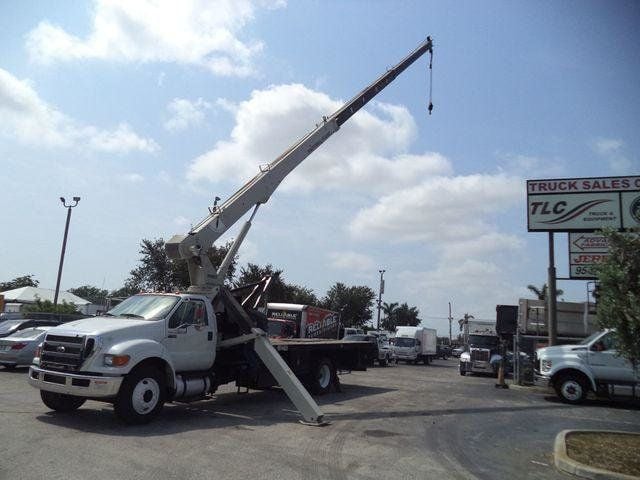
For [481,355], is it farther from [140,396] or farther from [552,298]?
[140,396]

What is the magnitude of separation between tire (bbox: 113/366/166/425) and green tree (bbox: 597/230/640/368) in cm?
744

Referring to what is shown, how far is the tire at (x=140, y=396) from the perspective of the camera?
27.9ft

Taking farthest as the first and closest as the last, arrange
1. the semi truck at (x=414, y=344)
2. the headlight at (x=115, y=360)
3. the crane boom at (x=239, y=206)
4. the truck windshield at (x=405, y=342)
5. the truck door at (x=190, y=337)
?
the truck windshield at (x=405, y=342)
the semi truck at (x=414, y=344)
the crane boom at (x=239, y=206)
the truck door at (x=190, y=337)
the headlight at (x=115, y=360)

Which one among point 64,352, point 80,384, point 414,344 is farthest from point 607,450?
point 414,344

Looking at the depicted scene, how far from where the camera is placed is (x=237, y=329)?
1212 cm

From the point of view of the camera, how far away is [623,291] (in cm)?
773

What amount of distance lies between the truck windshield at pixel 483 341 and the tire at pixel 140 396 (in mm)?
21360

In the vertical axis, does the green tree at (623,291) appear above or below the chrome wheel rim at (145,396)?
above

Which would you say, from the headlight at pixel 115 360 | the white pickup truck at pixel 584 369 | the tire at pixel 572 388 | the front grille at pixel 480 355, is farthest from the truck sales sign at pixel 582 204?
the headlight at pixel 115 360

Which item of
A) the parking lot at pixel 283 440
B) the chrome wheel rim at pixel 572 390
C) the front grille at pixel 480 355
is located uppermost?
the front grille at pixel 480 355

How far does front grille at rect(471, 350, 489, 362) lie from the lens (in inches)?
1024

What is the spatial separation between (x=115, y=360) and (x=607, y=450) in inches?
309

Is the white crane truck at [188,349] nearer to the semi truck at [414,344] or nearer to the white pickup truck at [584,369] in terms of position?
the white pickup truck at [584,369]

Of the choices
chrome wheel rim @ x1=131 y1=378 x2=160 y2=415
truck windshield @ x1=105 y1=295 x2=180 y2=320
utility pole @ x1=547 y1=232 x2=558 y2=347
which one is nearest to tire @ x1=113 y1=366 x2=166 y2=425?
chrome wheel rim @ x1=131 y1=378 x2=160 y2=415
